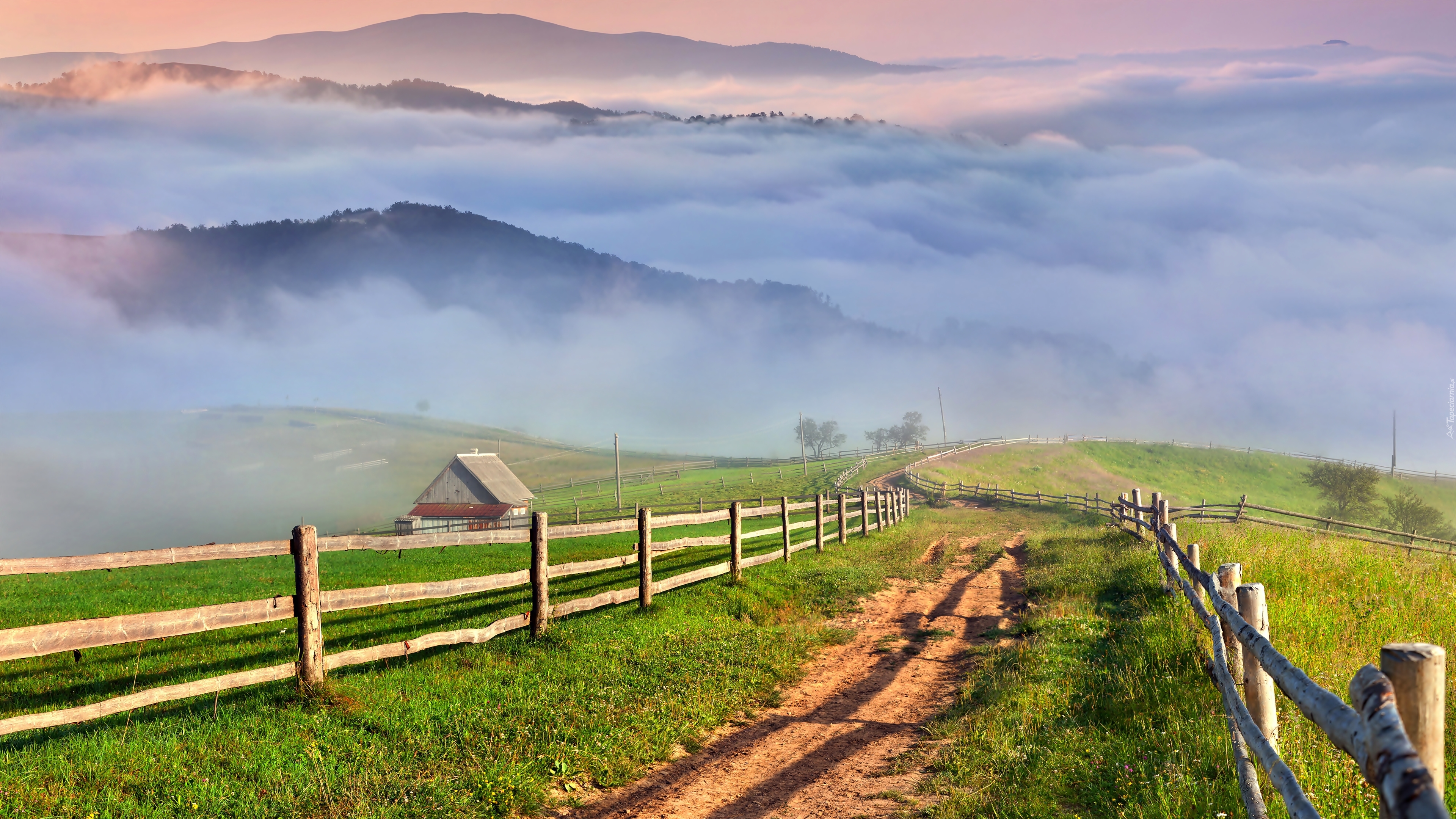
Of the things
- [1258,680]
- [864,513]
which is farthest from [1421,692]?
[864,513]

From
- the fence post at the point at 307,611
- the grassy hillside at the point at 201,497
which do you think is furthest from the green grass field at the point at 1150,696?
the grassy hillside at the point at 201,497

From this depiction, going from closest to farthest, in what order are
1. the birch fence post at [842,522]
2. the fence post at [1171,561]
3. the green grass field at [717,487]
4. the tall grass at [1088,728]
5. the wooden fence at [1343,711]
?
the wooden fence at [1343,711], the tall grass at [1088,728], the fence post at [1171,561], the birch fence post at [842,522], the green grass field at [717,487]

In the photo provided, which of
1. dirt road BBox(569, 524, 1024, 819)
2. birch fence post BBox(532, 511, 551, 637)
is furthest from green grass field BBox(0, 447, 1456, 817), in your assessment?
dirt road BBox(569, 524, 1024, 819)

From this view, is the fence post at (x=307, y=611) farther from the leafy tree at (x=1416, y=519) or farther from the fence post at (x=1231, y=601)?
the leafy tree at (x=1416, y=519)

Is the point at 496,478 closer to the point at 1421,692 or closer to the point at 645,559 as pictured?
the point at 645,559

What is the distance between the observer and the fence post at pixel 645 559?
39.9ft

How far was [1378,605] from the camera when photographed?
30.6 feet

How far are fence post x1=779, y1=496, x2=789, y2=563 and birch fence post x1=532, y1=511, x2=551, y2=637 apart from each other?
8.35m

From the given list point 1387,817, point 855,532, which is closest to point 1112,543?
point 855,532

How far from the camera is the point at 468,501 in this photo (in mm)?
60312

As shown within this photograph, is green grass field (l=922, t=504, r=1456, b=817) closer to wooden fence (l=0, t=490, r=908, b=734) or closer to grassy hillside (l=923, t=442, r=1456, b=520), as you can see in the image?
wooden fence (l=0, t=490, r=908, b=734)

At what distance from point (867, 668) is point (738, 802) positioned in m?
4.54

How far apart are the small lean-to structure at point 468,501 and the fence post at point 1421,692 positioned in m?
58.2

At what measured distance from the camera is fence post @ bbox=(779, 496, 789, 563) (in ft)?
59.8
